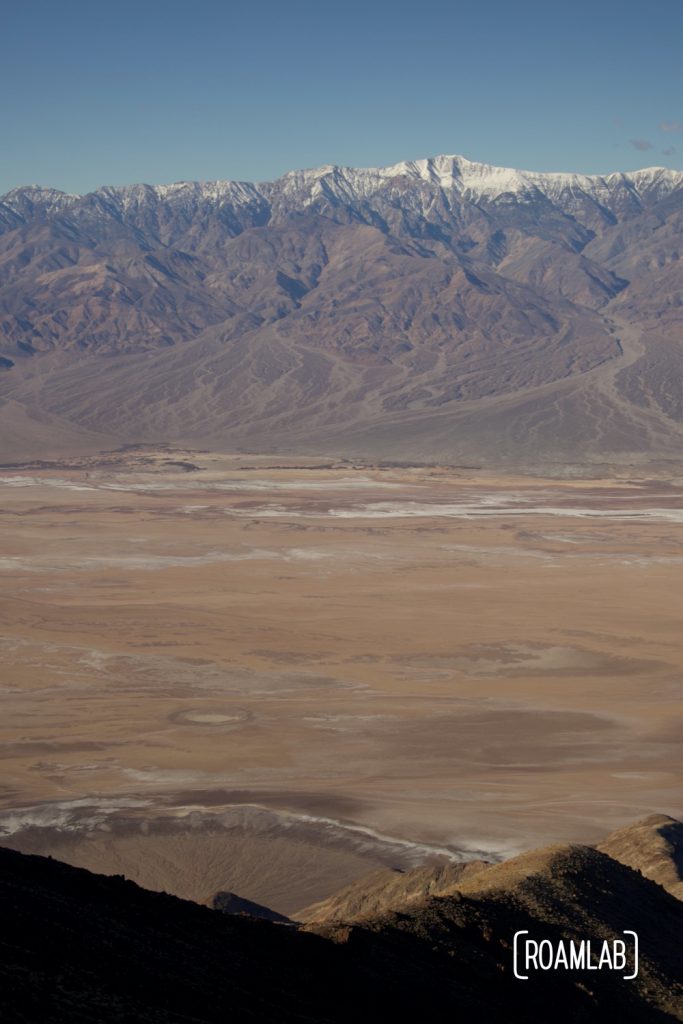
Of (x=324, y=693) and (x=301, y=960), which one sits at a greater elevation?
(x=301, y=960)

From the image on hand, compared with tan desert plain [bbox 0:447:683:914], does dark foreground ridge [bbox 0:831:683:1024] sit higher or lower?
higher

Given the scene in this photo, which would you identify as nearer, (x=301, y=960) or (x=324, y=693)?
(x=301, y=960)

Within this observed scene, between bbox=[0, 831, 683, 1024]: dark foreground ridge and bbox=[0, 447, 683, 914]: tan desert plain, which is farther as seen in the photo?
bbox=[0, 447, 683, 914]: tan desert plain

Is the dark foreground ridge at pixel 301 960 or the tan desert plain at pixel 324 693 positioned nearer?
the dark foreground ridge at pixel 301 960

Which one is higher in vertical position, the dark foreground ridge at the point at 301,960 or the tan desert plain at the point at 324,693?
the dark foreground ridge at the point at 301,960
